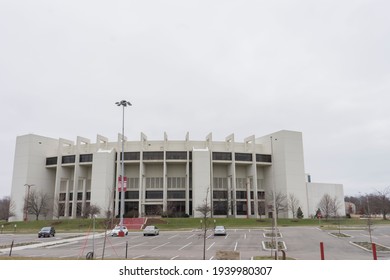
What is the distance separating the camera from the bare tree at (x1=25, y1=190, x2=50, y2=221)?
71.6 m

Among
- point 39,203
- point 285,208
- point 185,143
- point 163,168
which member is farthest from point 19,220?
point 285,208

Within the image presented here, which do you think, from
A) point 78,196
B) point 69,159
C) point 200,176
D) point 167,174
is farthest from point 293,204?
point 69,159

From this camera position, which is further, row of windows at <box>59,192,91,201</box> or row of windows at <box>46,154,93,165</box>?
row of windows at <box>59,192,91,201</box>

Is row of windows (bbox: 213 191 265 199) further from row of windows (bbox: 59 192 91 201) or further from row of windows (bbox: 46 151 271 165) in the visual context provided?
row of windows (bbox: 59 192 91 201)

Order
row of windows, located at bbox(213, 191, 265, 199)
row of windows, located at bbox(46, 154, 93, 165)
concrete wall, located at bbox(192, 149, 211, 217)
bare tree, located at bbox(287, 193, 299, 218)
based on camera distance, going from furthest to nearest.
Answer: row of windows, located at bbox(46, 154, 93, 165), row of windows, located at bbox(213, 191, 265, 199), bare tree, located at bbox(287, 193, 299, 218), concrete wall, located at bbox(192, 149, 211, 217)

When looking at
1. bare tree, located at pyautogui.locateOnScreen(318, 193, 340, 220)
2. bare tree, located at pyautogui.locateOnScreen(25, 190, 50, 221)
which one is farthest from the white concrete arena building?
bare tree, located at pyautogui.locateOnScreen(318, 193, 340, 220)

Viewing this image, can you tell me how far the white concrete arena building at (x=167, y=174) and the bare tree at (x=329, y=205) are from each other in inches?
79.8

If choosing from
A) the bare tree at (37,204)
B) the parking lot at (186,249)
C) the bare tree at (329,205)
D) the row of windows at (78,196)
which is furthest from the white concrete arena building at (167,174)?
the parking lot at (186,249)

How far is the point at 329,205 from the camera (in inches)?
3056

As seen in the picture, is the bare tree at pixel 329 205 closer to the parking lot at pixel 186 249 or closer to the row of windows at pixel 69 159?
the parking lot at pixel 186 249

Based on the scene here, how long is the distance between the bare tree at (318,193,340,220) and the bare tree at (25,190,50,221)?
204 feet

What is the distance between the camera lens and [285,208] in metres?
69.9

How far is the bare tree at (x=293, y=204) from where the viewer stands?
70625 mm
